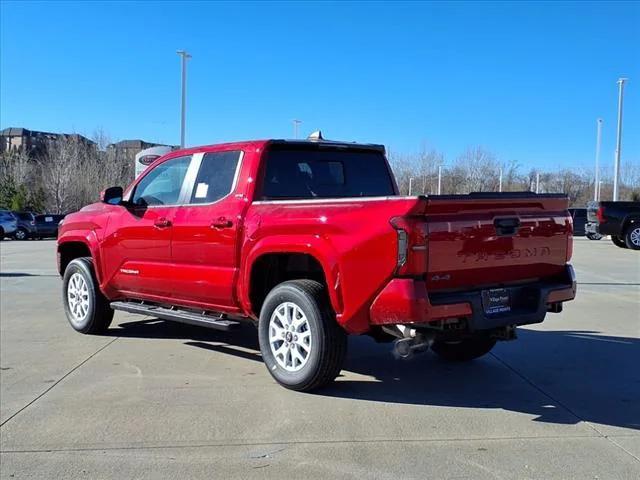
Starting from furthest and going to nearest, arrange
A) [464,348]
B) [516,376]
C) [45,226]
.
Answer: [45,226] → [464,348] → [516,376]

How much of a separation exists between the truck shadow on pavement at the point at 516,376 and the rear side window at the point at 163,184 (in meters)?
1.68

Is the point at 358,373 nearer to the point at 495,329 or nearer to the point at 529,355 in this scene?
the point at 495,329

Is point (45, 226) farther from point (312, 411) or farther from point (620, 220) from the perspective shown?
point (312, 411)

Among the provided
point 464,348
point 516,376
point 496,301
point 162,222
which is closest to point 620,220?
point 464,348

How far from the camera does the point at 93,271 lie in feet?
24.1

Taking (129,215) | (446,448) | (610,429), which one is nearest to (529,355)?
(610,429)

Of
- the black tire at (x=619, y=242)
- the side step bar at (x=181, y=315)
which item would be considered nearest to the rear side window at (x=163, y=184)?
the side step bar at (x=181, y=315)

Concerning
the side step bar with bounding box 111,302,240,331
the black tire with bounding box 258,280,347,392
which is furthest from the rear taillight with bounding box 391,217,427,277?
the side step bar with bounding box 111,302,240,331

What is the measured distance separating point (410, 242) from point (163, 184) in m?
3.34

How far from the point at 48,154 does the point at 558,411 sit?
6224 cm

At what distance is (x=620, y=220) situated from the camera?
21.4m


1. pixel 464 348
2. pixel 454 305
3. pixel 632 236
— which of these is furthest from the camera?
pixel 632 236

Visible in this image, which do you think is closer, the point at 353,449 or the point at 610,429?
the point at 353,449

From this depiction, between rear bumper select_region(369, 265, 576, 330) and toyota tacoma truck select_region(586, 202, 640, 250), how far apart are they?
1795 cm
